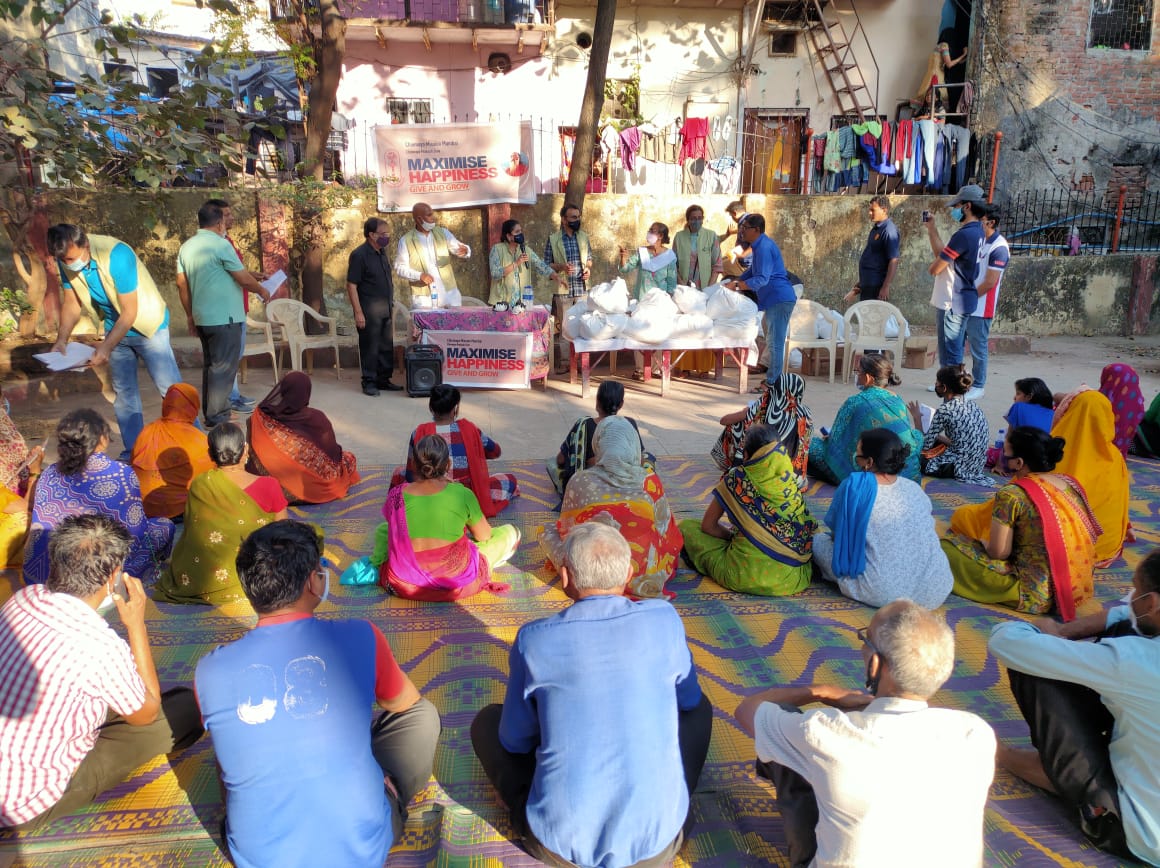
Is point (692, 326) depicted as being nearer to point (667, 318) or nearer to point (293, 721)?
point (667, 318)

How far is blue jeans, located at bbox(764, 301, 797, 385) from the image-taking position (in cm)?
749

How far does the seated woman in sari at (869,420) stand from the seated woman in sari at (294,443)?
3274 mm

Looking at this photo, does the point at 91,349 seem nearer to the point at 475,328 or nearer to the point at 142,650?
the point at 475,328

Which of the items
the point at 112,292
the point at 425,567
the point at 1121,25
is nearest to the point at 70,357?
the point at 112,292

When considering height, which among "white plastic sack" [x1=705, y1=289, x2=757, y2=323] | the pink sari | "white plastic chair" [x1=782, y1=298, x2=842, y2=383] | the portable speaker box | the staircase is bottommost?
the pink sari

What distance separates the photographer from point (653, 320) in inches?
292

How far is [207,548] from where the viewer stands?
12.2ft

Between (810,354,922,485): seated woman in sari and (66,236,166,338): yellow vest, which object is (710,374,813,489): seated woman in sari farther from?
(66,236,166,338): yellow vest

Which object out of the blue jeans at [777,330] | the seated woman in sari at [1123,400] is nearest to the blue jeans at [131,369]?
the blue jeans at [777,330]

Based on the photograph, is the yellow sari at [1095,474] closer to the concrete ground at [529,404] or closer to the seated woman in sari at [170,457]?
the concrete ground at [529,404]

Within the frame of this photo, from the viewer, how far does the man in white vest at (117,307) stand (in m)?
5.30

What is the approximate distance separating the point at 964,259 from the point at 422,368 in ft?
16.5

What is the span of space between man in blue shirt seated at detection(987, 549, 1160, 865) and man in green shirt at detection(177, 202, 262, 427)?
18.4 feet

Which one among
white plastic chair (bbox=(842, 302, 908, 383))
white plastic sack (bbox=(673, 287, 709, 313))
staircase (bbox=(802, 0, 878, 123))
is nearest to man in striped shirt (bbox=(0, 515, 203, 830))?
white plastic sack (bbox=(673, 287, 709, 313))
